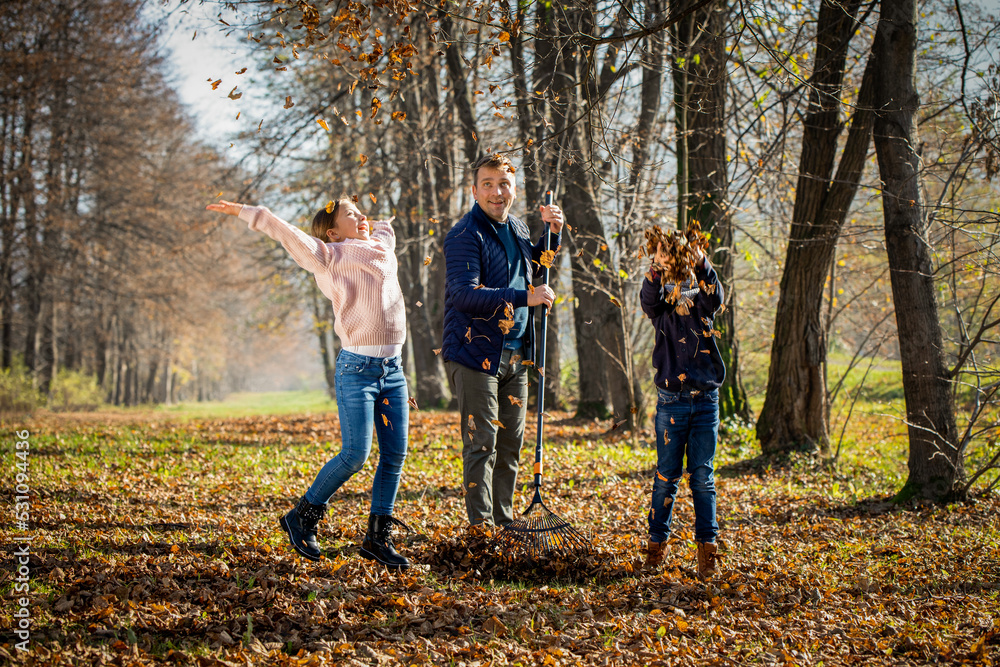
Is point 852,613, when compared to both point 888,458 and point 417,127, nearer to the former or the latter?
point 888,458

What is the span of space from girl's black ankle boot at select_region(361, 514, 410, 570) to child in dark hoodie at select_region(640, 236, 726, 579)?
1470 mm

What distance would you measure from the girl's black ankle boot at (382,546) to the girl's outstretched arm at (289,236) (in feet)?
4.70

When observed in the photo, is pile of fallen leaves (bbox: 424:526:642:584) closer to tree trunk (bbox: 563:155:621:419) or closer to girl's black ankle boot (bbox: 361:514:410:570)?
girl's black ankle boot (bbox: 361:514:410:570)

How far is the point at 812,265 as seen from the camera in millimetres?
6660

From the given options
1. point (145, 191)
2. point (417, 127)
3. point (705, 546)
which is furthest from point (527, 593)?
point (145, 191)

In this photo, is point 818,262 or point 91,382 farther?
point 91,382

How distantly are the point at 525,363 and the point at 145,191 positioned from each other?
15710 millimetres

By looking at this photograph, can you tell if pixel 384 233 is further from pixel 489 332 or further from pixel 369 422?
pixel 369 422

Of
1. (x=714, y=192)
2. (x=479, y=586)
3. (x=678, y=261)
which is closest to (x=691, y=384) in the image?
(x=678, y=261)

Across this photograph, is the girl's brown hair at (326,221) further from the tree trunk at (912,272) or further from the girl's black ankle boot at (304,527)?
the tree trunk at (912,272)

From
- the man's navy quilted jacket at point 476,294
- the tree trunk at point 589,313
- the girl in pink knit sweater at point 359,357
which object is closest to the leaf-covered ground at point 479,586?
the girl in pink knit sweater at point 359,357

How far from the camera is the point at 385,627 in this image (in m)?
3.00

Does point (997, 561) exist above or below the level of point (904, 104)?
below

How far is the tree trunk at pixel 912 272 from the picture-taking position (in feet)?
17.2
